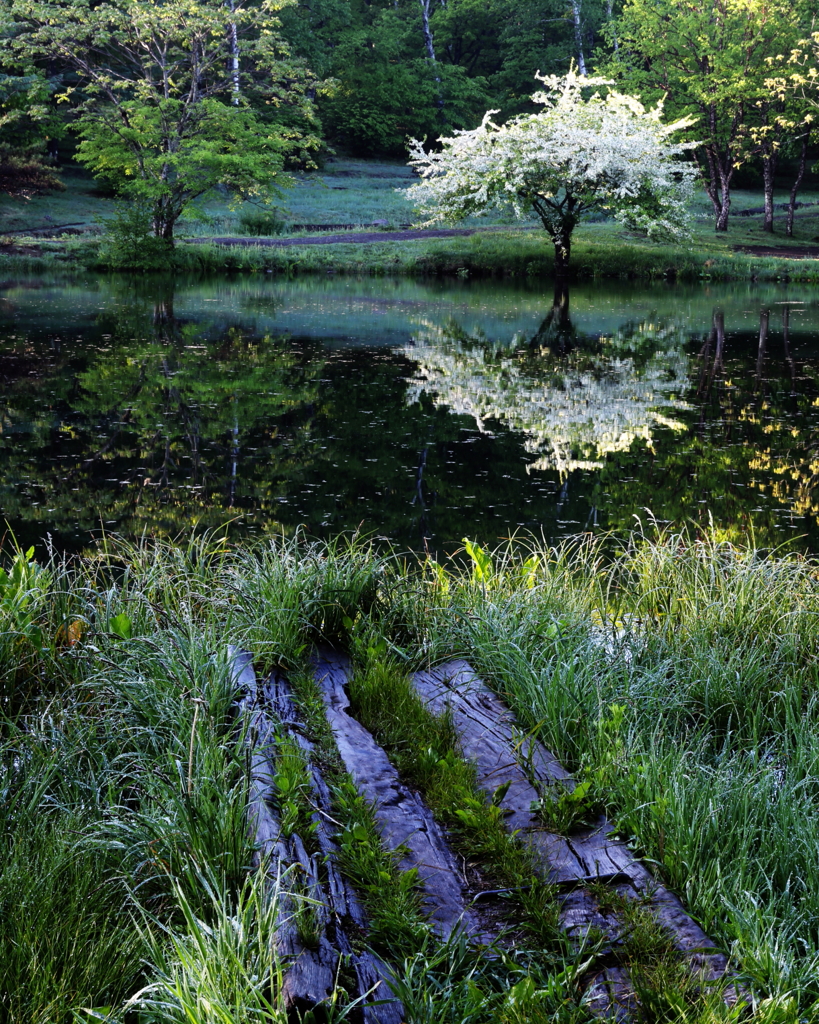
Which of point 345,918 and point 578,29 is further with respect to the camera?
point 578,29

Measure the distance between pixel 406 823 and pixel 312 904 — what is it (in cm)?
68

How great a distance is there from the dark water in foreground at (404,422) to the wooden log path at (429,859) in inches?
127

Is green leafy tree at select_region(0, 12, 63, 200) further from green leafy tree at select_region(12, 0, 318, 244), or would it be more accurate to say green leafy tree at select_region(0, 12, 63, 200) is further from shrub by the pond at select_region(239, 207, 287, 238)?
shrub by the pond at select_region(239, 207, 287, 238)

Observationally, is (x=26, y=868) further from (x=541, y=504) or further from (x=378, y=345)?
(x=378, y=345)

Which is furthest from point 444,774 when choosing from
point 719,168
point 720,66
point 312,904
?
point 719,168

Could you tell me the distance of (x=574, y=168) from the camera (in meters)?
26.5

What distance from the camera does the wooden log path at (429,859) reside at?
2.40 m

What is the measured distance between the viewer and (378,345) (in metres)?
16.2

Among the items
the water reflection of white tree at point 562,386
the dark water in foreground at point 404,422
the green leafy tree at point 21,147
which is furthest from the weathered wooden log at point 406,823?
the green leafy tree at point 21,147

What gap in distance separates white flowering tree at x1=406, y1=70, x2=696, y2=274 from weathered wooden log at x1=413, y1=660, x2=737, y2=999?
24.8 metres

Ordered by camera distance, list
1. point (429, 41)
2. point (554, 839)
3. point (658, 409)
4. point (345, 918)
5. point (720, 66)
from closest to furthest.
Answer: point (345, 918) < point (554, 839) < point (658, 409) < point (720, 66) < point (429, 41)

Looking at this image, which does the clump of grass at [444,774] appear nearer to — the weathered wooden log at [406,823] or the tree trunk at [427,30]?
the weathered wooden log at [406,823]

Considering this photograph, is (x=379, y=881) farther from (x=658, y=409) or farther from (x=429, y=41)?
(x=429, y=41)

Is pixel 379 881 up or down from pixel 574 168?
down
